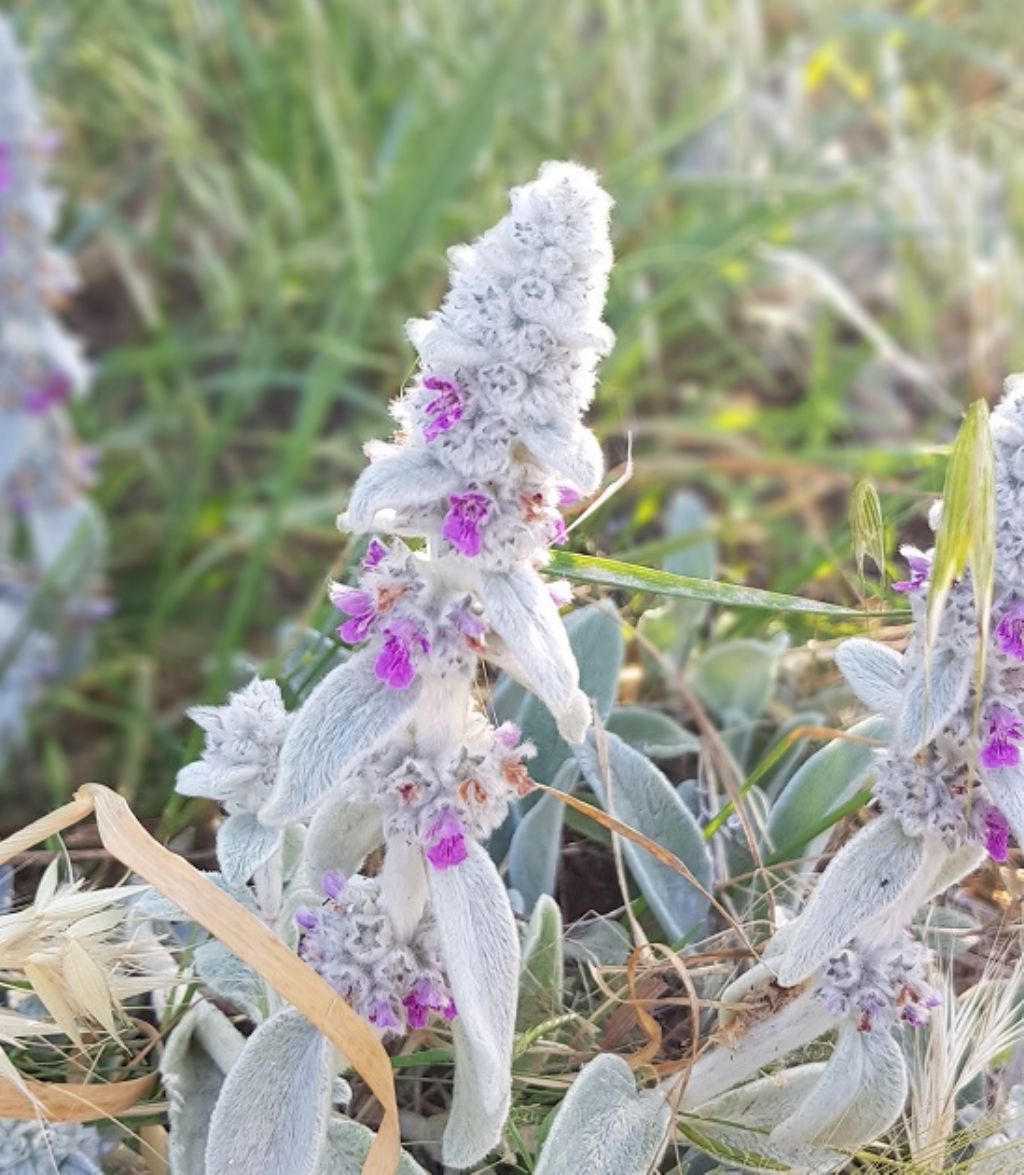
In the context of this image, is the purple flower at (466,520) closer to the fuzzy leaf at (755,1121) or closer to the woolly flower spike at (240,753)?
the woolly flower spike at (240,753)

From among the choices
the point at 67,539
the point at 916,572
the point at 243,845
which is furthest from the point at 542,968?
the point at 67,539

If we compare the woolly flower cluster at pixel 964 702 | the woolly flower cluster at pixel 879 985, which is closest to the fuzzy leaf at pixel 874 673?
the woolly flower cluster at pixel 964 702

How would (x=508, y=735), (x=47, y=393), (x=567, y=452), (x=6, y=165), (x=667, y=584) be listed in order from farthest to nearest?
(x=47, y=393), (x=6, y=165), (x=667, y=584), (x=508, y=735), (x=567, y=452)

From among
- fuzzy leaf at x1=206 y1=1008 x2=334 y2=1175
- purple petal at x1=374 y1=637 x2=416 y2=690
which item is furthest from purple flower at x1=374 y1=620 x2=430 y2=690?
fuzzy leaf at x1=206 y1=1008 x2=334 y2=1175

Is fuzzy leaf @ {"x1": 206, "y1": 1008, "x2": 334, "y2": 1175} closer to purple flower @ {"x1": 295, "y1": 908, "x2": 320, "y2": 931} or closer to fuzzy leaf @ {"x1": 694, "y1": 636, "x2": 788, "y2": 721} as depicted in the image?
purple flower @ {"x1": 295, "y1": 908, "x2": 320, "y2": 931}

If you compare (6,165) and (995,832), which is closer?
(995,832)

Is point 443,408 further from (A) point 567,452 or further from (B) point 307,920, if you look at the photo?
(B) point 307,920

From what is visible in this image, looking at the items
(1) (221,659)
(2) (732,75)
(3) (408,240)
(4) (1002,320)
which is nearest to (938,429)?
(4) (1002,320)

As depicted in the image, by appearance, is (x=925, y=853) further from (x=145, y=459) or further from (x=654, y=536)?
(x=145, y=459)

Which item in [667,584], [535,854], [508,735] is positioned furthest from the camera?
[535,854]
